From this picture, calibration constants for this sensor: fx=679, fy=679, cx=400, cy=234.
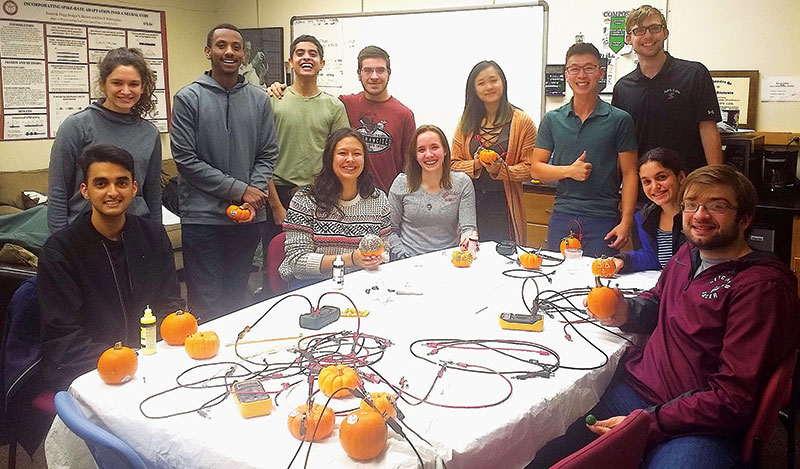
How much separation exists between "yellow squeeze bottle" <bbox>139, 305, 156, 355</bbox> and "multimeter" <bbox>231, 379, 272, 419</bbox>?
38 cm

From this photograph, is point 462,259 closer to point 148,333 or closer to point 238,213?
point 238,213

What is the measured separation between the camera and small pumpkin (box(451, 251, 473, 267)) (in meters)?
2.70

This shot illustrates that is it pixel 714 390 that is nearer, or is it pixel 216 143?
pixel 714 390

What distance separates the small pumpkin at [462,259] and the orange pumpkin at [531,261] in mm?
209

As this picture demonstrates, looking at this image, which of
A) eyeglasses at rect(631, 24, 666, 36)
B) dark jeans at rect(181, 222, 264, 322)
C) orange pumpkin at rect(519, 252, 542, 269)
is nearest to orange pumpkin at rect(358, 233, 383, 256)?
orange pumpkin at rect(519, 252, 542, 269)

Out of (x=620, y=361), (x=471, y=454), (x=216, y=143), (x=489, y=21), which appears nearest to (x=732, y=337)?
(x=620, y=361)

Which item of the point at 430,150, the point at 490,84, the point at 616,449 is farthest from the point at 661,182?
the point at 616,449

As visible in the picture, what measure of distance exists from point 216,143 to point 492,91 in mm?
1366

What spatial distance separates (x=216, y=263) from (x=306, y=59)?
1139mm

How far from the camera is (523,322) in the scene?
6.44ft

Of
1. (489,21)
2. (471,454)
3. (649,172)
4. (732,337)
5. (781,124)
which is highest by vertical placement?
(489,21)

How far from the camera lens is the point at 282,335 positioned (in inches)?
75.0

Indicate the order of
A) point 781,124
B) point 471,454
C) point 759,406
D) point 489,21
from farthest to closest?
point 489,21 → point 781,124 → point 759,406 → point 471,454

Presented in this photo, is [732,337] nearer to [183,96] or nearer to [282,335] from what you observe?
[282,335]
